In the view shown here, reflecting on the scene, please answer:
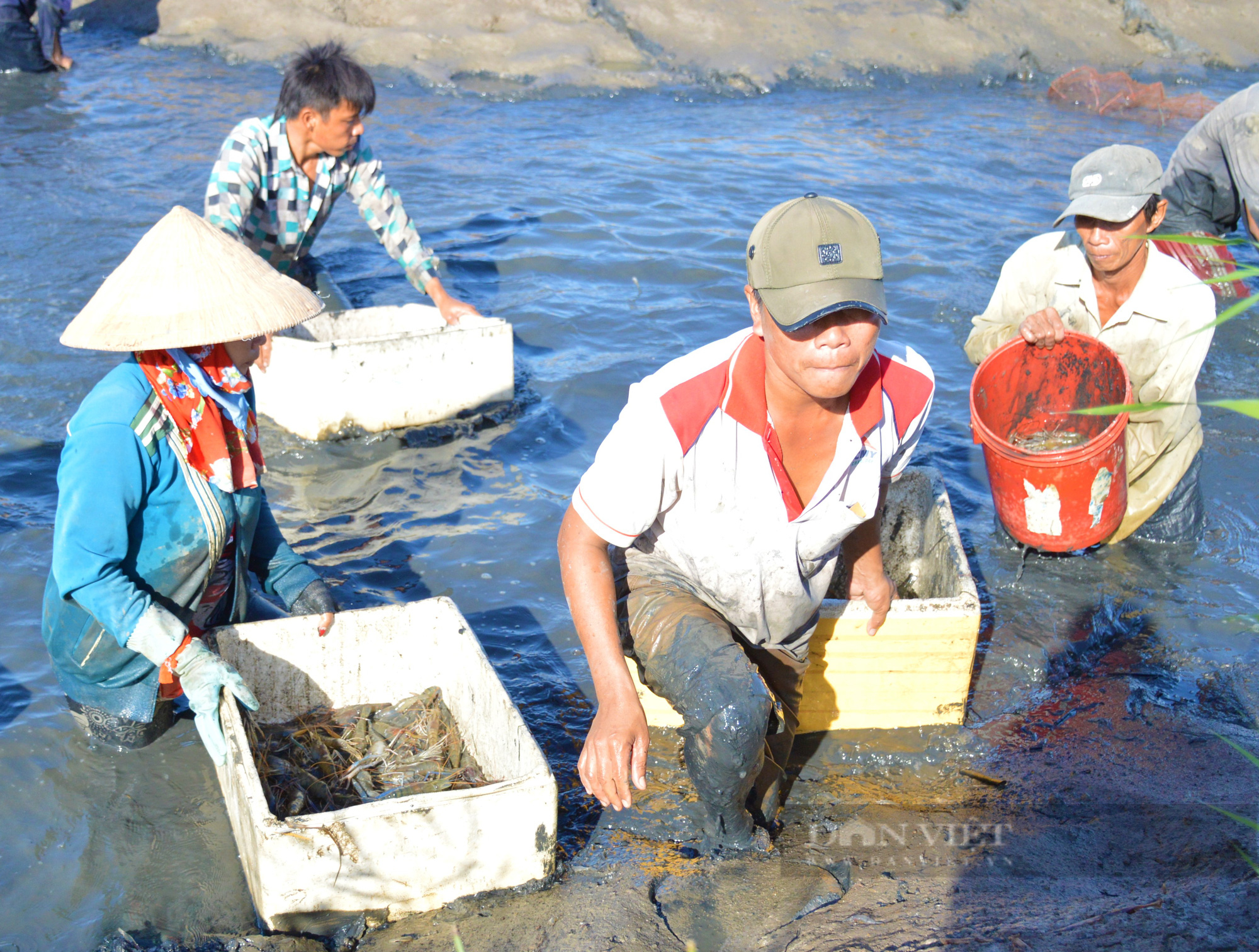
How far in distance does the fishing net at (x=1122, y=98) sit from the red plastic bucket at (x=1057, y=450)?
8.97 m

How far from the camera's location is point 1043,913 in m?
2.58

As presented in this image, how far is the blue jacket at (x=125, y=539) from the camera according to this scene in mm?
2707

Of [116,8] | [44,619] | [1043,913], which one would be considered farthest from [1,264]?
[116,8]

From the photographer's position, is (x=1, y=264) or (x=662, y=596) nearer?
(x=662, y=596)

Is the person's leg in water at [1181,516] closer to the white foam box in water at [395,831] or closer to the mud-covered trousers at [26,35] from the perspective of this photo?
the white foam box in water at [395,831]

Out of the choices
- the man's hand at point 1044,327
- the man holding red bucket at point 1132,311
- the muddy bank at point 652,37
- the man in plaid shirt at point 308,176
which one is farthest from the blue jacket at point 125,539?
the muddy bank at point 652,37

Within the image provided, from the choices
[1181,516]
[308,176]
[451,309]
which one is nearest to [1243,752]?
[1181,516]

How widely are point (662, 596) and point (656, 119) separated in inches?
357

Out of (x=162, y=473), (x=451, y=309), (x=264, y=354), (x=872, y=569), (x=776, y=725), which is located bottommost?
(x=776, y=725)

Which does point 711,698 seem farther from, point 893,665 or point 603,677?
point 893,665

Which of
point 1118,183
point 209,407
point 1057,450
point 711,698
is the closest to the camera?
point 711,698

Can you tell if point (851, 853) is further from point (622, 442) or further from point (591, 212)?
point (591, 212)

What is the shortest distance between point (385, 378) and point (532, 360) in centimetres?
130

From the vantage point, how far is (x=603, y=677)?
255 cm
